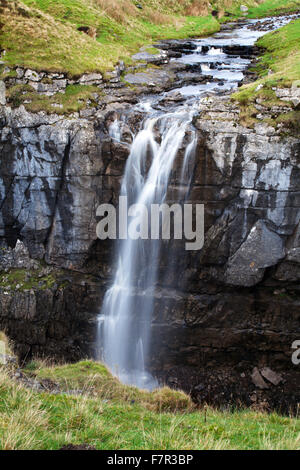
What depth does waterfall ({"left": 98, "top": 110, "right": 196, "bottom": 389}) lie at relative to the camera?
60.2 feet

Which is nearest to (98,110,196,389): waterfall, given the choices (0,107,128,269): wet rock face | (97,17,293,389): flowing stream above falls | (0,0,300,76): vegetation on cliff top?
(97,17,293,389): flowing stream above falls

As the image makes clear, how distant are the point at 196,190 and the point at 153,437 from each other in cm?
1377

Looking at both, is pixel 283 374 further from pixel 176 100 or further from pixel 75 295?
pixel 176 100

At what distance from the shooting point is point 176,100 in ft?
72.2

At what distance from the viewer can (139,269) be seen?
19.8m

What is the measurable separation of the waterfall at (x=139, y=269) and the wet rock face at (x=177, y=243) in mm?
565

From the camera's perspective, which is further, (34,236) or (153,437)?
(34,236)

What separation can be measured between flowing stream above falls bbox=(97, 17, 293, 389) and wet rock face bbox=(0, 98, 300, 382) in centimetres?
51

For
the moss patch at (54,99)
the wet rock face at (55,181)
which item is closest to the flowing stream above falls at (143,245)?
the wet rock face at (55,181)

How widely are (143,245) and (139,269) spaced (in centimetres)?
143

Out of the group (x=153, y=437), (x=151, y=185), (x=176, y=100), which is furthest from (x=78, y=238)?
(x=153, y=437)

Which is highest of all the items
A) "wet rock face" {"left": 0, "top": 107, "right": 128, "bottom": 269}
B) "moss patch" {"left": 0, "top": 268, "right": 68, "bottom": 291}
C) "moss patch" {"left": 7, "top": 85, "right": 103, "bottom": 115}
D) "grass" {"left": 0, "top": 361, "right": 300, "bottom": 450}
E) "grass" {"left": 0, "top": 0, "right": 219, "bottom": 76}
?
"grass" {"left": 0, "top": 0, "right": 219, "bottom": 76}

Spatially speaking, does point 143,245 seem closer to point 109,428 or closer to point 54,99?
point 54,99

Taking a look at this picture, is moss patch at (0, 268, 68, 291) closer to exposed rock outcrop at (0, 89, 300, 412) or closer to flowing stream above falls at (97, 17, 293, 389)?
exposed rock outcrop at (0, 89, 300, 412)
